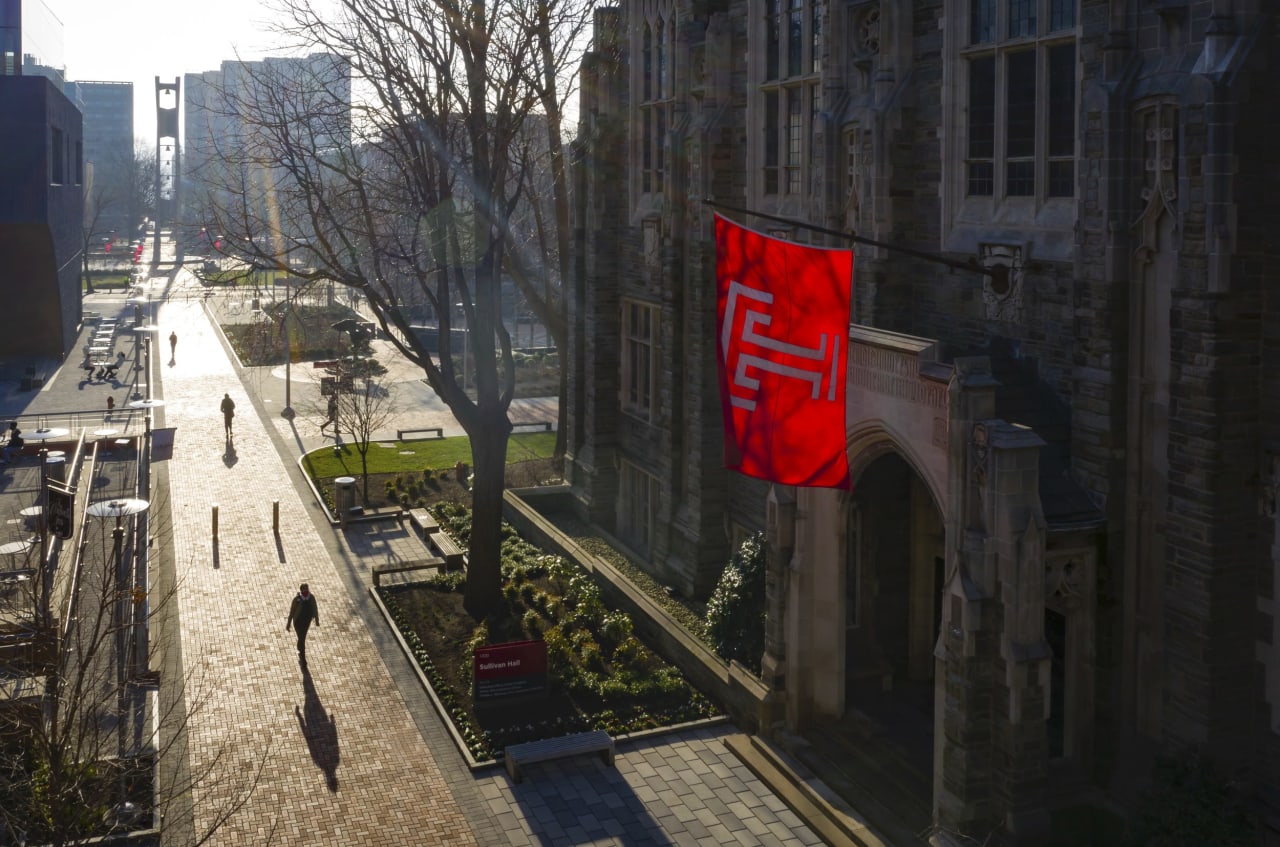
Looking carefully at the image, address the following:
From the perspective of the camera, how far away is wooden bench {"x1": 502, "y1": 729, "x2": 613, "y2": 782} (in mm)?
17812

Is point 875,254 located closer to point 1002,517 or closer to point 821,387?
point 821,387

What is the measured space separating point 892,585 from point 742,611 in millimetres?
2349

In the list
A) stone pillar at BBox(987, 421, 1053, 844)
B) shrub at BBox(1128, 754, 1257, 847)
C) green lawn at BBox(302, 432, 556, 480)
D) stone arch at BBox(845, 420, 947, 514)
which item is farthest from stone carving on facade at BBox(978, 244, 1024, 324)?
green lawn at BBox(302, 432, 556, 480)

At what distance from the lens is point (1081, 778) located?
15.0 metres

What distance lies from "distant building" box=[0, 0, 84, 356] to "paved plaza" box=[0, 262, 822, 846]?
2898 cm

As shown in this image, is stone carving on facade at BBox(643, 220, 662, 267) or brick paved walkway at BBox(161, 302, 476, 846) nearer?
brick paved walkway at BBox(161, 302, 476, 846)

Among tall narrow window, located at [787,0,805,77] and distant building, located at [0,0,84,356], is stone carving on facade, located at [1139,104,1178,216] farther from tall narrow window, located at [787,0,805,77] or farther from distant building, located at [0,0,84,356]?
distant building, located at [0,0,84,356]

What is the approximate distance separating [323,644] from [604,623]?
4.92 meters

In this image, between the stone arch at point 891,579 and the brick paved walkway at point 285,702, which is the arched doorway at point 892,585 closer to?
the stone arch at point 891,579

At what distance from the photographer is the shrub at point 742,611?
20.3 metres

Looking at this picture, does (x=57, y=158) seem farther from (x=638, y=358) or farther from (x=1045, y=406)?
(x=1045, y=406)

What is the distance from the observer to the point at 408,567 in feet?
89.0

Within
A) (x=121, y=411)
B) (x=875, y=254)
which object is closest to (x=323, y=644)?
(x=875, y=254)

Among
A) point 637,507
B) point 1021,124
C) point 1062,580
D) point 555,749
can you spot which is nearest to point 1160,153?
point 1021,124
